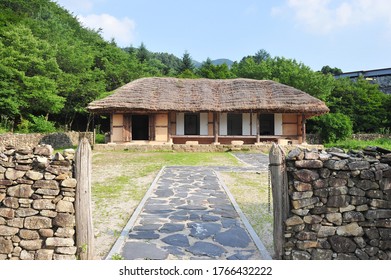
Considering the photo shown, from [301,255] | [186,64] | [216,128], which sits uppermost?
[186,64]

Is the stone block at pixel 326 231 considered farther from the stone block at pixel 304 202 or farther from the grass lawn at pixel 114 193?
the grass lawn at pixel 114 193

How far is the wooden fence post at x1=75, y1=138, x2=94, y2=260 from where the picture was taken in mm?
3555

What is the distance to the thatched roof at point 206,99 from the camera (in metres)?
16.8

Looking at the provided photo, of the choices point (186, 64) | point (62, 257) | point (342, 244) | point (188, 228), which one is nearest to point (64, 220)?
point (62, 257)

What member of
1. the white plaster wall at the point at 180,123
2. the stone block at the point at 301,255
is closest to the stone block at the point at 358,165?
the stone block at the point at 301,255

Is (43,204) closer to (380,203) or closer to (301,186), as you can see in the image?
(301,186)

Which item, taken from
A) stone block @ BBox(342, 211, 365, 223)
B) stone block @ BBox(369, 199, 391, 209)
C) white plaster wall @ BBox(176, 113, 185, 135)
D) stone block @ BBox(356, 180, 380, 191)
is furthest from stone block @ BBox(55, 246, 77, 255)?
white plaster wall @ BBox(176, 113, 185, 135)

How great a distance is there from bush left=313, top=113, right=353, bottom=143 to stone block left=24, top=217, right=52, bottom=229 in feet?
71.9

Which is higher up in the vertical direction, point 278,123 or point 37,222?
point 278,123

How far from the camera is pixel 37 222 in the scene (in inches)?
140

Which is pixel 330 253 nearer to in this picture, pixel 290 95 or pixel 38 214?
pixel 38 214

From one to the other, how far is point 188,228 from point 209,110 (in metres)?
13.0

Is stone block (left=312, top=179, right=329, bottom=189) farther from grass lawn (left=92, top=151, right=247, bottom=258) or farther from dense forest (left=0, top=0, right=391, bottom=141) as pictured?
dense forest (left=0, top=0, right=391, bottom=141)

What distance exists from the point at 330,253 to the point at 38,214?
3831mm
